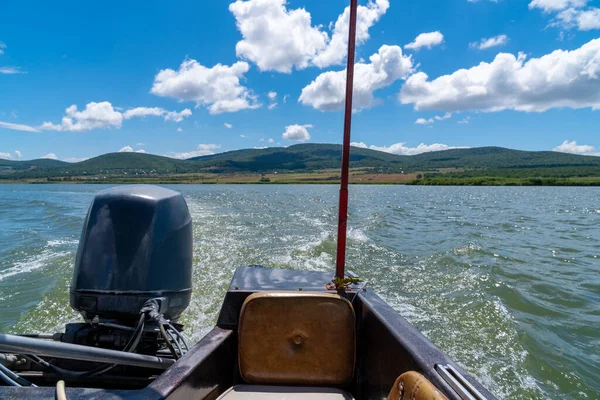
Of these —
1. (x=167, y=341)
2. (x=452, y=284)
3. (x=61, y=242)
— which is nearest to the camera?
(x=167, y=341)

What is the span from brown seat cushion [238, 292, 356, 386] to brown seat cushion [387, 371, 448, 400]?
83 centimetres

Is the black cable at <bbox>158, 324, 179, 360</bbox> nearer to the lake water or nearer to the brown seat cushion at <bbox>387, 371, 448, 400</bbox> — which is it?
the brown seat cushion at <bbox>387, 371, 448, 400</bbox>

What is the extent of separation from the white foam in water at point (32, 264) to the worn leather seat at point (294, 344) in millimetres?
Answer: 8181

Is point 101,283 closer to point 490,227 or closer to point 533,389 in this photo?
point 533,389

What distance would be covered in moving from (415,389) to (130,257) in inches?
94.8

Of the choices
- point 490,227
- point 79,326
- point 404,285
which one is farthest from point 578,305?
point 490,227

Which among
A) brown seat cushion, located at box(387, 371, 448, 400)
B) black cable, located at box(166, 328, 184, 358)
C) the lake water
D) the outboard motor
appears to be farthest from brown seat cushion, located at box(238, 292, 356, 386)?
the lake water

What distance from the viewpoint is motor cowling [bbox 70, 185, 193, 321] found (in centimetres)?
302

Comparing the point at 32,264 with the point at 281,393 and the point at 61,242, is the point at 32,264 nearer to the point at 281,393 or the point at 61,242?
the point at 61,242

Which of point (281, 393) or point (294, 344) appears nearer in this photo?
point (281, 393)

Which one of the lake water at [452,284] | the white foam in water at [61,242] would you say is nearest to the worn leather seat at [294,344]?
the lake water at [452,284]

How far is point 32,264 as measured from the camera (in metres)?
9.52

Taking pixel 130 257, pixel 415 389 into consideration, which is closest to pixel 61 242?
pixel 130 257

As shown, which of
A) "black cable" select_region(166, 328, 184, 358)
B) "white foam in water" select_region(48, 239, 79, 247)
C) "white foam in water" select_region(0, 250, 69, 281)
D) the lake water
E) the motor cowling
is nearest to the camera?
"black cable" select_region(166, 328, 184, 358)
